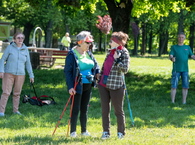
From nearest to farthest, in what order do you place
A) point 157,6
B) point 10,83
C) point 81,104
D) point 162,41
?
point 81,104
point 10,83
point 157,6
point 162,41

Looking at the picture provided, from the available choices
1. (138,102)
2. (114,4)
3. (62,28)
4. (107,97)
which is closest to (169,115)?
(138,102)

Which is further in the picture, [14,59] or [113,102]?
[14,59]

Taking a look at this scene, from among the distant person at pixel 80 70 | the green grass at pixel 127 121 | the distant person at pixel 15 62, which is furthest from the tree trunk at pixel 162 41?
the distant person at pixel 80 70

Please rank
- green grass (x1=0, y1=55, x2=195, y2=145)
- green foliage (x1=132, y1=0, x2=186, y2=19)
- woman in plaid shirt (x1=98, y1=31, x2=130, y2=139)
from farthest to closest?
green foliage (x1=132, y1=0, x2=186, y2=19), green grass (x1=0, y1=55, x2=195, y2=145), woman in plaid shirt (x1=98, y1=31, x2=130, y2=139)

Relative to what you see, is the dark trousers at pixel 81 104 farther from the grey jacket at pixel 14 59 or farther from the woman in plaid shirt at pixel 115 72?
the grey jacket at pixel 14 59

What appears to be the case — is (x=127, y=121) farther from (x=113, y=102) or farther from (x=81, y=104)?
(x=113, y=102)

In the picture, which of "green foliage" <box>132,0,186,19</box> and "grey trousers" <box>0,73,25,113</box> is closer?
"grey trousers" <box>0,73,25,113</box>

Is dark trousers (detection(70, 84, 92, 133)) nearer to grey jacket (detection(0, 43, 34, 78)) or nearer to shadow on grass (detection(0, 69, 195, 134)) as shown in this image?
shadow on grass (detection(0, 69, 195, 134))

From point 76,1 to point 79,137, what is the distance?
11201 millimetres

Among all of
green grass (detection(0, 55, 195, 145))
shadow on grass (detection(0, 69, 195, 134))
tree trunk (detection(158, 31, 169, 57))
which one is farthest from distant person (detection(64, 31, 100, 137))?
tree trunk (detection(158, 31, 169, 57))

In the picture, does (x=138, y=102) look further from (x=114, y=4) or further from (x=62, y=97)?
(x=114, y=4)

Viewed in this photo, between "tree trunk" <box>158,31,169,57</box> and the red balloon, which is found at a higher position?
the red balloon

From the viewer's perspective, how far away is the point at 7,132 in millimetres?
7910

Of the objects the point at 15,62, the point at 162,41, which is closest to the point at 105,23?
the point at 162,41
